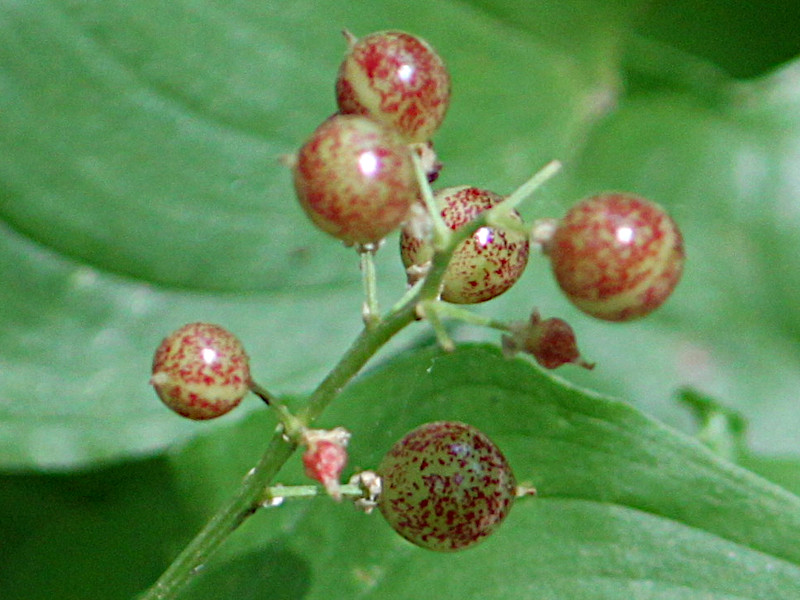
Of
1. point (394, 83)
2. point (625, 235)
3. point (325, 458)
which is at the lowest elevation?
point (325, 458)

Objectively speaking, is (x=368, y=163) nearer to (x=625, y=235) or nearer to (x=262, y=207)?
(x=625, y=235)

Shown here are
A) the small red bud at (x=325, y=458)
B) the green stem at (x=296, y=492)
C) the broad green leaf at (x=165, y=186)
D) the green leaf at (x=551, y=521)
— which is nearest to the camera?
the small red bud at (x=325, y=458)

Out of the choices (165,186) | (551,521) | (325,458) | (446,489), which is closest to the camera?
(325,458)

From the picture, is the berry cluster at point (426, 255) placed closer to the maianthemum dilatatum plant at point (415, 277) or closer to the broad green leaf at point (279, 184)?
the maianthemum dilatatum plant at point (415, 277)

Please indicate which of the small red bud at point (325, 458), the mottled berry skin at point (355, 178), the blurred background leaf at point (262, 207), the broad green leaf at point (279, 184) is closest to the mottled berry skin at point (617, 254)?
the mottled berry skin at point (355, 178)

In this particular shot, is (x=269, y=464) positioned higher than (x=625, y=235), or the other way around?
(x=625, y=235)

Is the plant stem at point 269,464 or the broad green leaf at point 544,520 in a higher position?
the plant stem at point 269,464

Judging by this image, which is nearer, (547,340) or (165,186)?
(547,340)

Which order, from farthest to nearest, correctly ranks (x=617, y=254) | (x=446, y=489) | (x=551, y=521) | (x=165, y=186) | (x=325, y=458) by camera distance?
(x=165, y=186) < (x=551, y=521) < (x=446, y=489) < (x=325, y=458) < (x=617, y=254)

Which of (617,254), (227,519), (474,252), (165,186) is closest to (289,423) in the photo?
(227,519)
